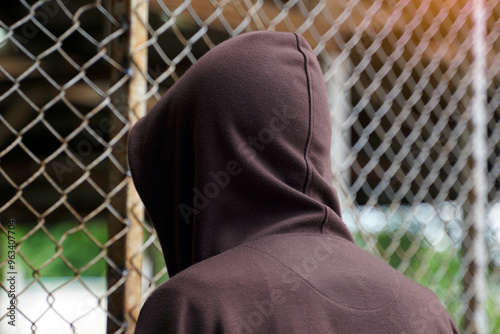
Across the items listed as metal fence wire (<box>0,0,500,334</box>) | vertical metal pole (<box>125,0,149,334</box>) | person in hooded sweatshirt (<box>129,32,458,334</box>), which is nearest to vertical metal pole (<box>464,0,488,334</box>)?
metal fence wire (<box>0,0,500,334</box>)

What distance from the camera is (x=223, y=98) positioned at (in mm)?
917

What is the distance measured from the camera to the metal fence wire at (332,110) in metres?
1.30

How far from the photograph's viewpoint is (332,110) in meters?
1.90

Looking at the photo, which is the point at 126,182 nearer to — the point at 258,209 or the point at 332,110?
the point at 258,209

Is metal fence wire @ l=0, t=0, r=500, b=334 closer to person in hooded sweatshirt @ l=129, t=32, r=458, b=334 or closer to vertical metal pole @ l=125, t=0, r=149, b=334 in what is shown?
vertical metal pole @ l=125, t=0, r=149, b=334

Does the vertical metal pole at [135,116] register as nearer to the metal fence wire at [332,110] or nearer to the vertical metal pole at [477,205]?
the metal fence wire at [332,110]

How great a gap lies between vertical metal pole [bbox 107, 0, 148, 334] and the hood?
37cm

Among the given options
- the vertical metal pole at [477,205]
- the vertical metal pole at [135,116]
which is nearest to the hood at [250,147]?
the vertical metal pole at [135,116]

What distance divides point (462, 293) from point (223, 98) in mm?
1829

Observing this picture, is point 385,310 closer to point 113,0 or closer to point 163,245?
point 163,245

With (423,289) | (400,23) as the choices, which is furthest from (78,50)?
(423,289)

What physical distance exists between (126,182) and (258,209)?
1.69 feet

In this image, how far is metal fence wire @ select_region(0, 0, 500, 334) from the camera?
1302mm

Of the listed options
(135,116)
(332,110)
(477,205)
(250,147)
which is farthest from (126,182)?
(477,205)
